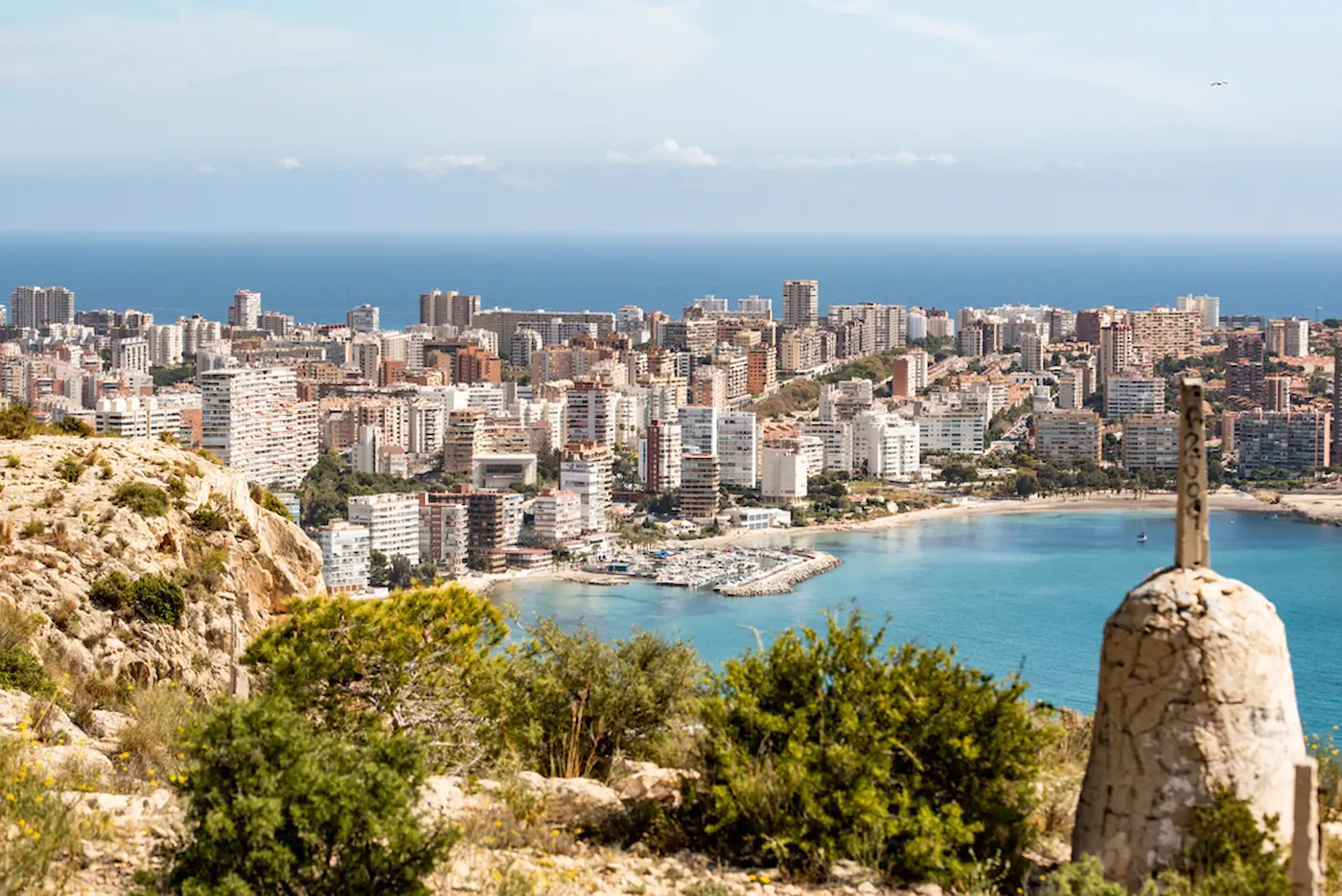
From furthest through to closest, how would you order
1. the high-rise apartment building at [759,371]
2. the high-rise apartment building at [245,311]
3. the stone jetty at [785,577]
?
the high-rise apartment building at [245,311], the high-rise apartment building at [759,371], the stone jetty at [785,577]

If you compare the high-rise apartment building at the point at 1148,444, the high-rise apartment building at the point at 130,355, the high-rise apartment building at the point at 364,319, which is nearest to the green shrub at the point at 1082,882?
the high-rise apartment building at the point at 1148,444

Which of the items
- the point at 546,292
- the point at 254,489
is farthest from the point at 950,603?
the point at 546,292

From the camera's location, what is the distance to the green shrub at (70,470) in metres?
5.39

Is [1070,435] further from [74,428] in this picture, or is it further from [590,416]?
[74,428]

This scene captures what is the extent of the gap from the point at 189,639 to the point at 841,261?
392 feet

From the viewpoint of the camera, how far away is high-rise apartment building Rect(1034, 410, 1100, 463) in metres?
32.9

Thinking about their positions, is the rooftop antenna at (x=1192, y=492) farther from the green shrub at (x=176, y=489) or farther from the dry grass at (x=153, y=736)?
the green shrub at (x=176, y=489)

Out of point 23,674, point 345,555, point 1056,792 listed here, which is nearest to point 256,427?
point 345,555

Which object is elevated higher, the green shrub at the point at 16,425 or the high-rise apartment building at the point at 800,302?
the high-rise apartment building at the point at 800,302

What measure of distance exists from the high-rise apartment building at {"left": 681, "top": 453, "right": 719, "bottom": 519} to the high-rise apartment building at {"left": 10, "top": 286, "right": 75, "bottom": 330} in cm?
3255

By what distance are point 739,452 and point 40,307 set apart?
108 ft

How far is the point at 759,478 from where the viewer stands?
3097 centimetres

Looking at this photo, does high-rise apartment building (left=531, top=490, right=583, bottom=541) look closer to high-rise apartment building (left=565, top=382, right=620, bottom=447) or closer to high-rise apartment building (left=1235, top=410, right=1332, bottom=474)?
high-rise apartment building (left=565, top=382, right=620, bottom=447)

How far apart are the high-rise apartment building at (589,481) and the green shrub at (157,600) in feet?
72.5
